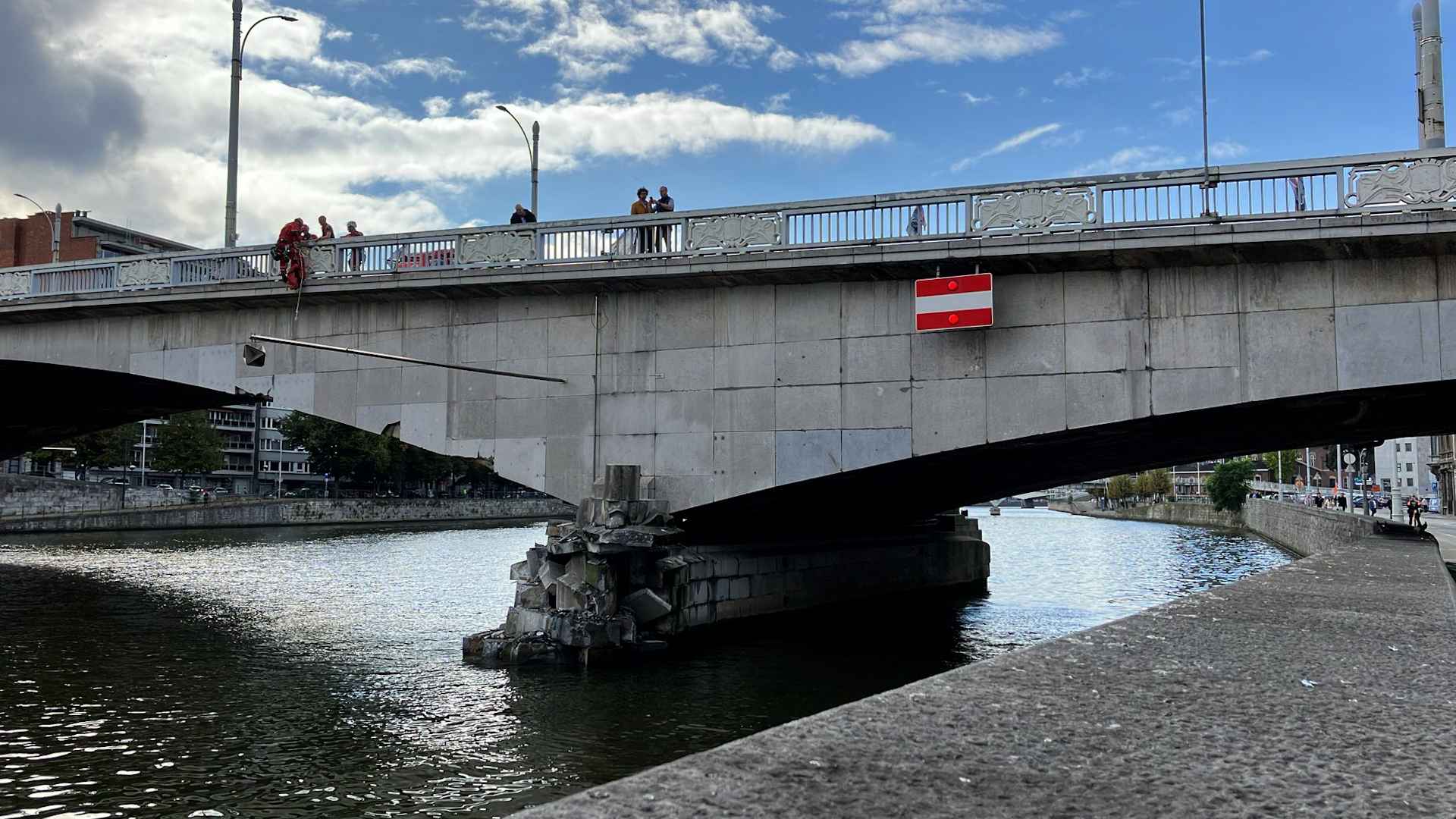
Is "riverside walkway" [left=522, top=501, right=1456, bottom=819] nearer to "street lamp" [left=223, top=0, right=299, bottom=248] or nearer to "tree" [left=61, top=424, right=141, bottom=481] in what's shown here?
"street lamp" [left=223, top=0, right=299, bottom=248]

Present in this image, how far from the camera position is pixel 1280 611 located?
9.70m

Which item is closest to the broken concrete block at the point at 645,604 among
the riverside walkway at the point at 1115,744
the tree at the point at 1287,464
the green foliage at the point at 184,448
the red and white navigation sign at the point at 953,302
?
the red and white navigation sign at the point at 953,302

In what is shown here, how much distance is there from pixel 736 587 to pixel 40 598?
20.7 meters

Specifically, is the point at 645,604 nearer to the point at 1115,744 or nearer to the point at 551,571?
the point at 551,571

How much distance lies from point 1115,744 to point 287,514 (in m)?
89.0

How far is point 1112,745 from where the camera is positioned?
4.36m

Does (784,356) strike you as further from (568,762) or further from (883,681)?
(568,762)

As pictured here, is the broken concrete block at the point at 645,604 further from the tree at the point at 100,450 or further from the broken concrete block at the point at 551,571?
the tree at the point at 100,450

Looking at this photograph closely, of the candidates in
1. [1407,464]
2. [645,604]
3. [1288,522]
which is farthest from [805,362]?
[1407,464]

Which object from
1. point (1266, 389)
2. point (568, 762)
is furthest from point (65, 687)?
point (1266, 389)

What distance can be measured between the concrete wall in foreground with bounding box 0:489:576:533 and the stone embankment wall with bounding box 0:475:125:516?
2163 millimetres

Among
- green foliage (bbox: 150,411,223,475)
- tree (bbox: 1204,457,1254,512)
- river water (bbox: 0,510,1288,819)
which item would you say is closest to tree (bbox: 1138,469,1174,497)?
tree (bbox: 1204,457,1254,512)

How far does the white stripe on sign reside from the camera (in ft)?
64.1

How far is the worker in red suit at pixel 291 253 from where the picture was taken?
25234 millimetres
